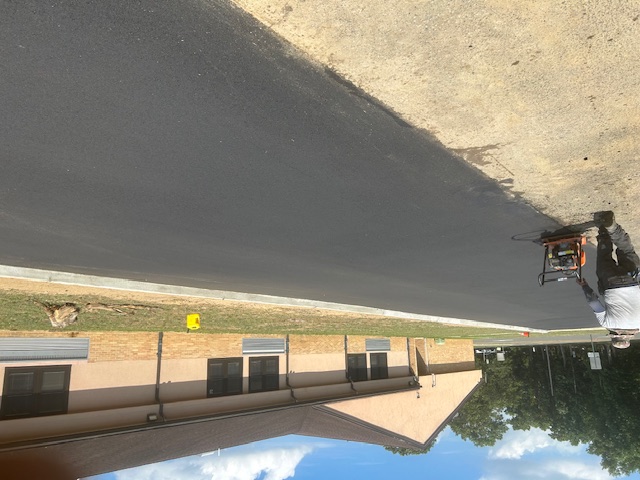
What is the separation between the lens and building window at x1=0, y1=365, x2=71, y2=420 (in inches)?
412

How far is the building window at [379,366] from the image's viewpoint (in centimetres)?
2048

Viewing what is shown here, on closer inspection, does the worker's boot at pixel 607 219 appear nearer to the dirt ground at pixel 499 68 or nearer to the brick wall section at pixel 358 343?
the dirt ground at pixel 499 68

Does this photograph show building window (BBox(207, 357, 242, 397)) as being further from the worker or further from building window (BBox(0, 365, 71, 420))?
the worker

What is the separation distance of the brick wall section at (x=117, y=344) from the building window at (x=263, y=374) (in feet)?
13.0

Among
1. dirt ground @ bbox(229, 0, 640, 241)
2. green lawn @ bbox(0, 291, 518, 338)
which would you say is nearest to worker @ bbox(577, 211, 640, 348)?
dirt ground @ bbox(229, 0, 640, 241)

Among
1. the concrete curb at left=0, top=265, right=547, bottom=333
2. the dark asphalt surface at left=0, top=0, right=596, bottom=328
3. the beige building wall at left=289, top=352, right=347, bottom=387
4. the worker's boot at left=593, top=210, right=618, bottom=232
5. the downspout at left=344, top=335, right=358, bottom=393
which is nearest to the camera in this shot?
the dark asphalt surface at left=0, top=0, right=596, bottom=328

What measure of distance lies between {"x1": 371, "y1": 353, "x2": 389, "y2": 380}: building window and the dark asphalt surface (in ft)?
41.3

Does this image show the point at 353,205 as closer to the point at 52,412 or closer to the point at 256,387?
the point at 52,412

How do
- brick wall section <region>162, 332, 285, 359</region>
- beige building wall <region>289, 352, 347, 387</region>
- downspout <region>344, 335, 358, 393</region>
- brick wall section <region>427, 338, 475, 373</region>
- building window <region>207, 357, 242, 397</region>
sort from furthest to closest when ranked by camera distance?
brick wall section <region>427, 338, 475, 373</region> → downspout <region>344, 335, 358, 393</region> → beige building wall <region>289, 352, 347, 387</region> → building window <region>207, 357, 242, 397</region> → brick wall section <region>162, 332, 285, 359</region>

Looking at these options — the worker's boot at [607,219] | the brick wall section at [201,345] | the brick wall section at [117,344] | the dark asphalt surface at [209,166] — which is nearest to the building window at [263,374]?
the brick wall section at [201,345]

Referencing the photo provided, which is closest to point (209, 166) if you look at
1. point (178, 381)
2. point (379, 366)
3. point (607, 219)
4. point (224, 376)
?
point (607, 219)

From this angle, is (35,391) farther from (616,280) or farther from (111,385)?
(616,280)

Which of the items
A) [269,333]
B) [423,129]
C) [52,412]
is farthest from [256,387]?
[423,129]

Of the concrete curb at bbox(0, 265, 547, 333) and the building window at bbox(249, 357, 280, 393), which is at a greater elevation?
the concrete curb at bbox(0, 265, 547, 333)
